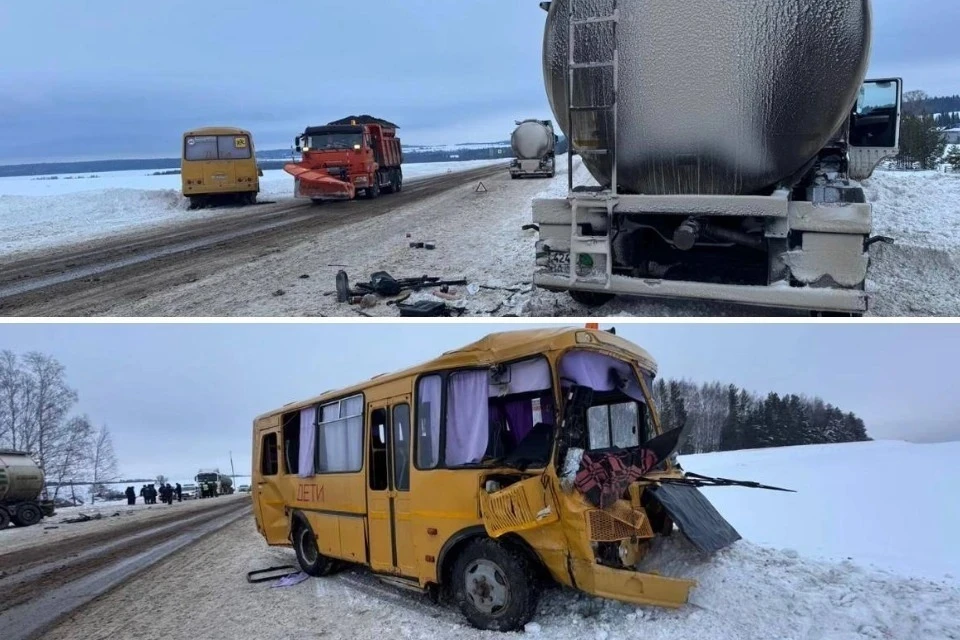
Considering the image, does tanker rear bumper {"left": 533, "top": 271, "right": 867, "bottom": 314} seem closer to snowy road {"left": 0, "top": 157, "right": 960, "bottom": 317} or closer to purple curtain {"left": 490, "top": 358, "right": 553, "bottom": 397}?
→ snowy road {"left": 0, "top": 157, "right": 960, "bottom": 317}

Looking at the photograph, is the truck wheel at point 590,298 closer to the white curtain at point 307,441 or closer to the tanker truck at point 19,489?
the white curtain at point 307,441

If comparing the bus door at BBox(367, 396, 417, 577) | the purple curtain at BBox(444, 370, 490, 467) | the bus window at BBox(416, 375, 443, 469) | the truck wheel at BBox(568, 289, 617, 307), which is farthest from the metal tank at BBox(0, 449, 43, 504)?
the purple curtain at BBox(444, 370, 490, 467)

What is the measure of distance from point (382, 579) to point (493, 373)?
3.09m

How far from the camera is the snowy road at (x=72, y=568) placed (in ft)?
24.4

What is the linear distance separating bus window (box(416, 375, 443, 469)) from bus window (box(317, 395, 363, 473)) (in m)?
1.34

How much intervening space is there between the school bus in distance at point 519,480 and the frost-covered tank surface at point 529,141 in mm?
11511

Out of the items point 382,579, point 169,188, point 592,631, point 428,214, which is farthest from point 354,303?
point 169,188

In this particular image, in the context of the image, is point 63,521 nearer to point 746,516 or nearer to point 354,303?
point 354,303

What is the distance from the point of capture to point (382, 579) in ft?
24.7

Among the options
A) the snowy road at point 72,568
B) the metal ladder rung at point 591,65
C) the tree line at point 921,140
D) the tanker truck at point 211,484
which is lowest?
the tanker truck at point 211,484

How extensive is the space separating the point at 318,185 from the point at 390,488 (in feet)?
59.6

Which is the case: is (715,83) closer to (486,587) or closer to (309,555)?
(486,587)

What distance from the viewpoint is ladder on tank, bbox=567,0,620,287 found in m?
7.38

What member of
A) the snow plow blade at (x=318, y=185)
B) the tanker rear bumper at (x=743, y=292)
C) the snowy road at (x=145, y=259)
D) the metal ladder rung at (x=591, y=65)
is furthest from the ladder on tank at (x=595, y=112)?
the snow plow blade at (x=318, y=185)
